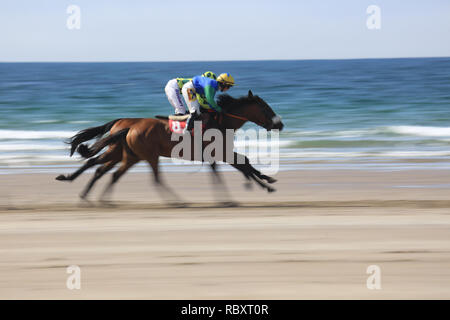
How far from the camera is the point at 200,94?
759cm

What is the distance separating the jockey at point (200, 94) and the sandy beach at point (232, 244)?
124cm

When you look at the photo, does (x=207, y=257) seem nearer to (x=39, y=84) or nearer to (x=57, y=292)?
(x=57, y=292)

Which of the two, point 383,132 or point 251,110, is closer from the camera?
point 251,110

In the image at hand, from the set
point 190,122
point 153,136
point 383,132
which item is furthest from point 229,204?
point 383,132

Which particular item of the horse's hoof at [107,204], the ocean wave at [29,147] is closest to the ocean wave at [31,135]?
the ocean wave at [29,147]

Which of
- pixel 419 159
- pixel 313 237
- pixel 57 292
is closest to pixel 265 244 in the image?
pixel 313 237

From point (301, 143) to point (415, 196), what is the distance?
7.47 meters

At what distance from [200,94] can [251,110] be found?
2.60ft

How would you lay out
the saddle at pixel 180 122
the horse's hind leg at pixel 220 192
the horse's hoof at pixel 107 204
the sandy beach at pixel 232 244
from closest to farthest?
the sandy beach at pixel 232 244
the saddle at pixel 180 122
the horse's hoof at pixel 107 204
the horse's hind leg at pixel 220 192

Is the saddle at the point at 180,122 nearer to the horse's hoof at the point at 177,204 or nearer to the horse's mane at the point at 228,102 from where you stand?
the horse's mane at the point at 228,102

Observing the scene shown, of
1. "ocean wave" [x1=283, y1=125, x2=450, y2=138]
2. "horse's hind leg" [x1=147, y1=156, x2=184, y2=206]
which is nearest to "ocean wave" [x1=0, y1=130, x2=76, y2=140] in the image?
"ocean wave" [x1=283, y1=125, x2=450, y2=138]

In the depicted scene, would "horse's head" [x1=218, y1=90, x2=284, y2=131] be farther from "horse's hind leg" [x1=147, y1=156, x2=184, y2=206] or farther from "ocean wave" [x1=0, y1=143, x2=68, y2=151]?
"ocean wave" [x1=0, y1=143, x2=68, y2=151]

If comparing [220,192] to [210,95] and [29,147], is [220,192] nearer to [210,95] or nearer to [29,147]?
[210,95]

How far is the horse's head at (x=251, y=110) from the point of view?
7.94 m
